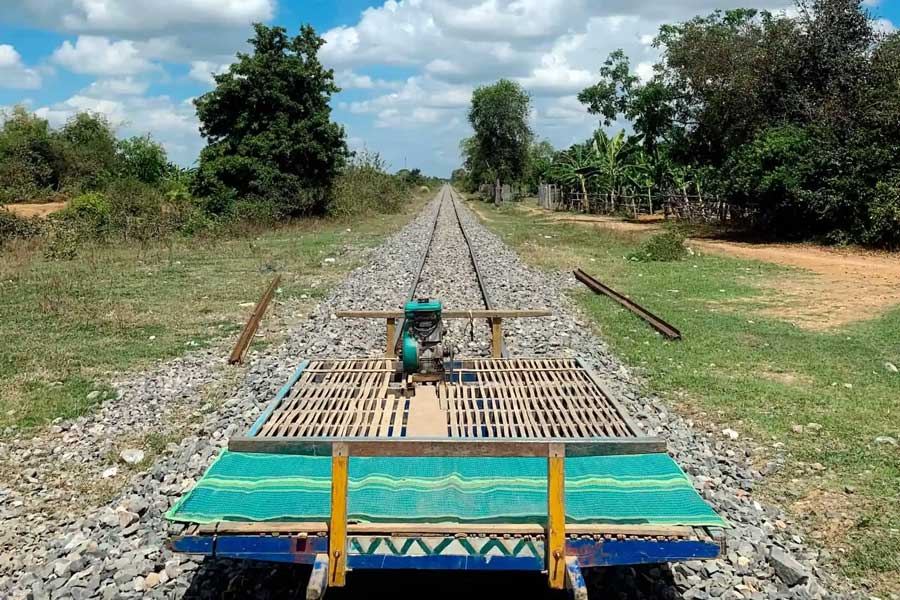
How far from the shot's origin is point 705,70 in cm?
2917

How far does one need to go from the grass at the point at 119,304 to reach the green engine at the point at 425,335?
11.0ft

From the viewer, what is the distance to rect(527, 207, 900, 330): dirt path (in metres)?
12.0

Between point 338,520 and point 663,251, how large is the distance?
16439 millimetres

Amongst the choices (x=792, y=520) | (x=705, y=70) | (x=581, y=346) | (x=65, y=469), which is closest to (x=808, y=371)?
(x=581, y=346)

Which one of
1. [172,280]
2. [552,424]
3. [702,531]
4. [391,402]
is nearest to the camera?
[702,531]

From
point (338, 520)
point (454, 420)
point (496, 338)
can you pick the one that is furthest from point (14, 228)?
point (338, 520)

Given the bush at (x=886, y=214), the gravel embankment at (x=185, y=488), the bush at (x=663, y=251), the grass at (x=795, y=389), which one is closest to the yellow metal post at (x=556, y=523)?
the gravel embankment at (x=185, y=488)

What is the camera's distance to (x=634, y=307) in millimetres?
11492

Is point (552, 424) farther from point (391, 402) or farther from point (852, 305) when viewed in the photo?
point (852, 305)

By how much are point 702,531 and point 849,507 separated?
1.84 m

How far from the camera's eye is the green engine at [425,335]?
17.8 feet

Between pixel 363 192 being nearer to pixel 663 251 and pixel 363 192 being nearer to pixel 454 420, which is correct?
pixel 663 251

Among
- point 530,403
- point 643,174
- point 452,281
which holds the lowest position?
point 452,281

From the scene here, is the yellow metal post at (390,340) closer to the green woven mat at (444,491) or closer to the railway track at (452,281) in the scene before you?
the railway track at (452,281)
